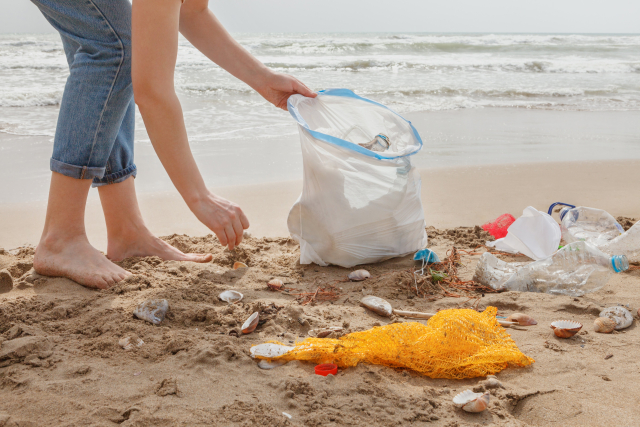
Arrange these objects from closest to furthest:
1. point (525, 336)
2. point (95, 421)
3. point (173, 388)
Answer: point (95, 421), point (173, 388), point (525, 336)

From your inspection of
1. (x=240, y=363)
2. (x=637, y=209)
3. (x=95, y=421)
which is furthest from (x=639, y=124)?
(x=95, y=421)

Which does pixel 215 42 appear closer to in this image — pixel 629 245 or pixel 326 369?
pixel 326 369

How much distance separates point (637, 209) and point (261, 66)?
7.21ft

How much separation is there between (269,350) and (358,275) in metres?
0.68

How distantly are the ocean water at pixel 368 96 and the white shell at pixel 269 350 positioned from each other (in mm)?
2050

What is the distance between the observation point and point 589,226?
2199 millimetres

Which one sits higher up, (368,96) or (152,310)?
(368,96)

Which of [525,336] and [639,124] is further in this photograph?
[639,124]

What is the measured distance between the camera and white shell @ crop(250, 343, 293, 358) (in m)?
1.24

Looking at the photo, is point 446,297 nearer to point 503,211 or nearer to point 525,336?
point 525,336

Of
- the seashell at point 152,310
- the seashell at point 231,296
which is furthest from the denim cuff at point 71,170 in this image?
the seashell at point 231,296

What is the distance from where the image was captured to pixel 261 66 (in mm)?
1903

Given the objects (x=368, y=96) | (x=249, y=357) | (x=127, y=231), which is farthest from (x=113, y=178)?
(x=368, y=96)

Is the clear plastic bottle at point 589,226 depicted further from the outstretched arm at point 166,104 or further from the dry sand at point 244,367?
the outstretched arm at point 166,104
